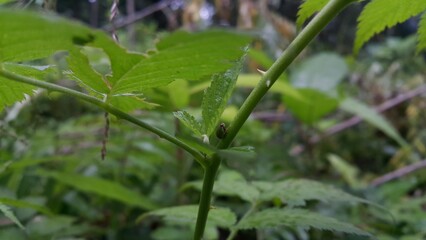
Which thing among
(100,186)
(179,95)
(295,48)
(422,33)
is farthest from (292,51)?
(179,95)

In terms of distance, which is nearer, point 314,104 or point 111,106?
point 111,106

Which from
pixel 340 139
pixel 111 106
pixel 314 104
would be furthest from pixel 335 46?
pixel 111 106

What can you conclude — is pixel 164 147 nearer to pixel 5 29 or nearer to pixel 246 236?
pixel 246 236

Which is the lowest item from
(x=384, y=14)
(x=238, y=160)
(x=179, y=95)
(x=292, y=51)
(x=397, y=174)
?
(x=238, y=160)

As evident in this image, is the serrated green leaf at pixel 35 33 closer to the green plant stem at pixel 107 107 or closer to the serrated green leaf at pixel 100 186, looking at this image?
the green plant stem at pixel 107 107

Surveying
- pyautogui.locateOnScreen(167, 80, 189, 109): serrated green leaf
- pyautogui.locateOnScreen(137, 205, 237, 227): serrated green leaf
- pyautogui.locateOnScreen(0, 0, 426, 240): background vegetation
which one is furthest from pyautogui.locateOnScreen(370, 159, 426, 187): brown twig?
pyautogui.locateOnScreen(137, 205, 237, 227): serrated green leaf

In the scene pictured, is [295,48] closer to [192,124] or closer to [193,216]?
[192,124]
